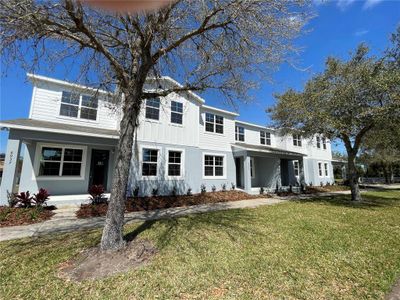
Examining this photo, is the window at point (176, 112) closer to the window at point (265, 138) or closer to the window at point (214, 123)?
the window at point (214, 123)

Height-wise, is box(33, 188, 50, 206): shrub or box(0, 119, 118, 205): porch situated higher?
box(0, 119, 118, 205): porch

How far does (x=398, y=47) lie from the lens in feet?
35.7

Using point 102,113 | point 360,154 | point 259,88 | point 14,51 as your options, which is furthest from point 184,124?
point 360,154

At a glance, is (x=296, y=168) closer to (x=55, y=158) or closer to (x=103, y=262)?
(x=55, y=158)

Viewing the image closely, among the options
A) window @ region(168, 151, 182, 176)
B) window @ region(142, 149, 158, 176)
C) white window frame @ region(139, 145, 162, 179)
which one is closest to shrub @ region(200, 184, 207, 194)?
window @ region(168, 151, 182, 176)

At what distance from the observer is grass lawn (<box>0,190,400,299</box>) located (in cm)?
335

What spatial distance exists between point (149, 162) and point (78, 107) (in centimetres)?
519

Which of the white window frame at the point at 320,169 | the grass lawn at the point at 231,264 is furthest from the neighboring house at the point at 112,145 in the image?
the white window frame at the point at 320,169

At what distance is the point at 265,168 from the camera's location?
65.3 feet

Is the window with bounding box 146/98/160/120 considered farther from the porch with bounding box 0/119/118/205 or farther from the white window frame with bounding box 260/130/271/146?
the white window frame with bounding box 260/130/271/146

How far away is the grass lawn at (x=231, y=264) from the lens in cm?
335

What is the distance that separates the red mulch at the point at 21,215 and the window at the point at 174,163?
6764 mm

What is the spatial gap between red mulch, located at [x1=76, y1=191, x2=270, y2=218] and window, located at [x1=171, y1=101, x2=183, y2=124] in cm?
509

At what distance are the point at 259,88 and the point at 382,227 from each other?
20.5 ft
